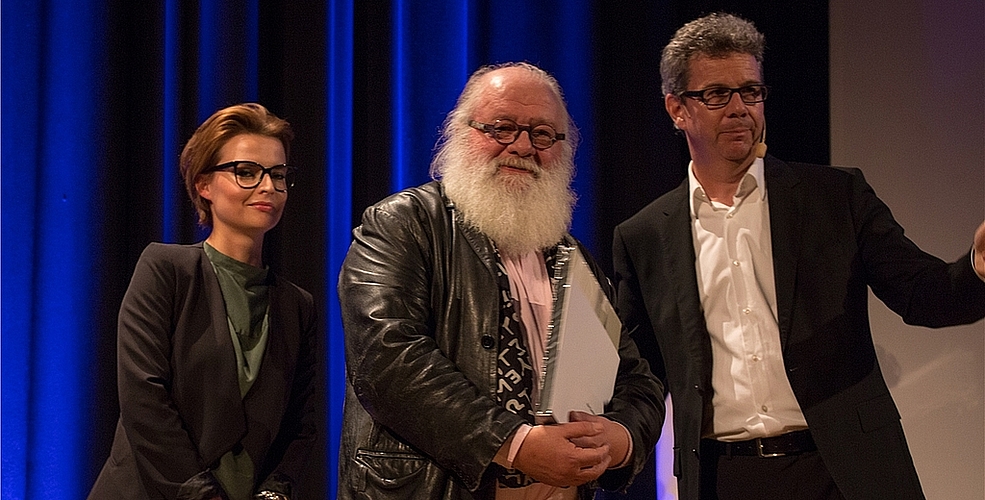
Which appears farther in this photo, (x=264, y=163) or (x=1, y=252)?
(x=1, y=252)

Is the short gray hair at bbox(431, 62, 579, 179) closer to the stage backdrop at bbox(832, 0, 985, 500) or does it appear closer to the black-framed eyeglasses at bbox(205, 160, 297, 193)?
the black-framed eyeglasses at bbox(205, 160, 297, 193)

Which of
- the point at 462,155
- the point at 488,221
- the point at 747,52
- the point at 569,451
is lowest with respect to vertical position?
the point at 569,451

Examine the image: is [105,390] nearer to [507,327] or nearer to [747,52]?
[507,327]

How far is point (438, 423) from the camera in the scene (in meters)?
1.87

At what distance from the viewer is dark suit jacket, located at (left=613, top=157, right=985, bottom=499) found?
2373 mm

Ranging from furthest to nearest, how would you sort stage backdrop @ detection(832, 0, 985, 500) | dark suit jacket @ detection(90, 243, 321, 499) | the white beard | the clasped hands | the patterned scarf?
1. stage backdrop @ detection(832, 0, 985, 500)
2. dark suit jacket @ detection(90, 243, 321, 499)
3. the white beard
4. the patterned scarf
5. the clasped hands

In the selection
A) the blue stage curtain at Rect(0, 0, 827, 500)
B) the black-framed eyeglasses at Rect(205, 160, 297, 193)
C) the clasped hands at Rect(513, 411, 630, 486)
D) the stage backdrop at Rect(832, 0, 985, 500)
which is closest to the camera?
the clasped hands at Rect(513, 411, 630, 486)

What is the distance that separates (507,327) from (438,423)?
0.31 metres

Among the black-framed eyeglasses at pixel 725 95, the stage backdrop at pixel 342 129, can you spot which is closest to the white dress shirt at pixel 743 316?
the black-framed eyeglasses at pixel 725 95

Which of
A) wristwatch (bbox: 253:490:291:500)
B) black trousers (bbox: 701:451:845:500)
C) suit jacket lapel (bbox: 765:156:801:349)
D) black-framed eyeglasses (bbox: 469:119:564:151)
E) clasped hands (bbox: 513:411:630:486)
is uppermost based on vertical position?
black-framed eyeglasses (bbox: 469:119:564:151)

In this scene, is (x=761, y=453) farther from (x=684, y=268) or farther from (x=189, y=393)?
(x=189, y=393)

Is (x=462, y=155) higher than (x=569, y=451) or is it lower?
higher

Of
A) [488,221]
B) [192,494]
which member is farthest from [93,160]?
[488,221]

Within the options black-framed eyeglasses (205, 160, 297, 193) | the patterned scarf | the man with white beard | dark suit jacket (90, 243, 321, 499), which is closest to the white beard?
the man with white beard
